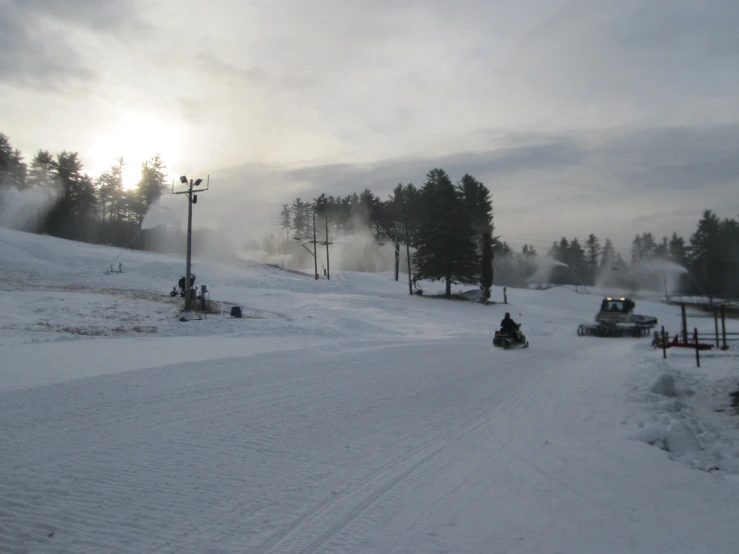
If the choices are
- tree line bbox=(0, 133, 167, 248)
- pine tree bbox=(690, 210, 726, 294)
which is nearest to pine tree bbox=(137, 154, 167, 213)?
tree line bbox=(0, 133, 167, 248)

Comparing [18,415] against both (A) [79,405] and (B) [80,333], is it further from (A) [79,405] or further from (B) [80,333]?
(B) [80,333]

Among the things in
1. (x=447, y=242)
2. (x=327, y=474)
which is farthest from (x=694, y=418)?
(x=447, y=242)

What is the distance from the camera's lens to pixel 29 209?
6688cm

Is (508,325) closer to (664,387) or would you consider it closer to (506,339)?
(506,339)

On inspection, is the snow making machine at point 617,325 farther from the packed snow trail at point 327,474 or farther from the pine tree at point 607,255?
the pine tree at point 607,255

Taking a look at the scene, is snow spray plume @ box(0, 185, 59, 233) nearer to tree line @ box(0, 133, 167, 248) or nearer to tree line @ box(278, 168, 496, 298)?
tree line @ box(0, 133, 167, 248)

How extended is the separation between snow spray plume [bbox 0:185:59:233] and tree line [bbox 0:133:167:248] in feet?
0.42

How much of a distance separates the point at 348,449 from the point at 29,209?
7424 centimetres

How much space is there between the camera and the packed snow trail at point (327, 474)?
4855mm

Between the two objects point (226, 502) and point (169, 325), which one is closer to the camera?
point (226, 502)

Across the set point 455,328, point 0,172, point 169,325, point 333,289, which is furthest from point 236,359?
point 0,172

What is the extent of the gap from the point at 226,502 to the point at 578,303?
175 ft

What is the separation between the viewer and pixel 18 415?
309 inches

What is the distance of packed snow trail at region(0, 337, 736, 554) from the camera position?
191 inches
